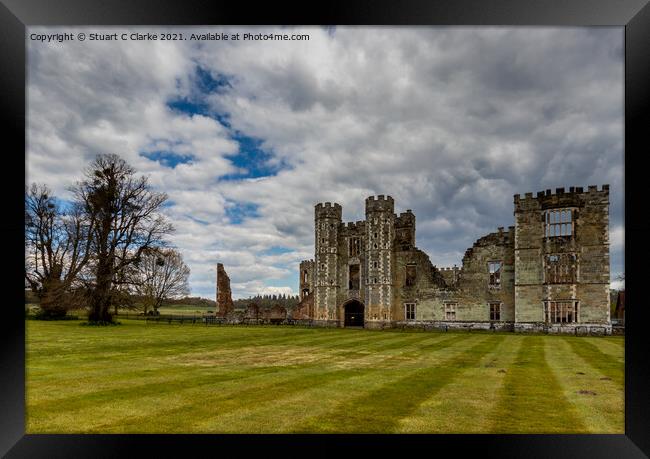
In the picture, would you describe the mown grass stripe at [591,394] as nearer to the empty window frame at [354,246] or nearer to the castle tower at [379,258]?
the castle tower at [379,258]

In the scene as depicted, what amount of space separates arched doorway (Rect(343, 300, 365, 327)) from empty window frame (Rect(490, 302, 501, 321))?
10.7 metres

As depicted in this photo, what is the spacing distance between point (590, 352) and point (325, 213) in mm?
25020

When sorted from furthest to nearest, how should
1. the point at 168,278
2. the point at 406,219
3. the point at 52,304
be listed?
the point at 168,278 → the point at 406,219 → the point at 52,304

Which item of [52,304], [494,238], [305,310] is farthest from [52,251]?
[494,238]

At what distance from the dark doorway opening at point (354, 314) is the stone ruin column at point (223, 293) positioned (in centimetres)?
1129

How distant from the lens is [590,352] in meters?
15.3

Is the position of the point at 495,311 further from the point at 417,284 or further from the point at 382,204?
the point at 382,204

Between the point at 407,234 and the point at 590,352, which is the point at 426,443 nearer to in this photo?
the point at 590,352

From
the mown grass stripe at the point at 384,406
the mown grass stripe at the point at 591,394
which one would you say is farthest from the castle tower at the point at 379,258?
the mown grass stripe at the point at 384,406

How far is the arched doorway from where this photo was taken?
36.7 m

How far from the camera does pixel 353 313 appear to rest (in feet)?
122

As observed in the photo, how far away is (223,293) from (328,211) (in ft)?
41.9

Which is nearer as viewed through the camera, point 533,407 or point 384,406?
point 384,406

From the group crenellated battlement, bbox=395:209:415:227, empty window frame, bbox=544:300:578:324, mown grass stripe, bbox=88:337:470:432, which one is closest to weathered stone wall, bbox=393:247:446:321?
crenellated battlement, bbox=395:209:415:227
